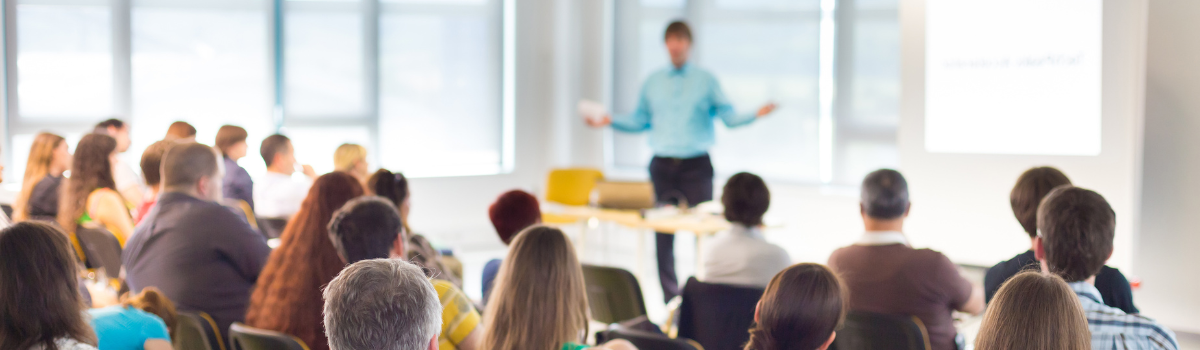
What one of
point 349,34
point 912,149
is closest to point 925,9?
point 912,149

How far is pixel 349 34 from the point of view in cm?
753

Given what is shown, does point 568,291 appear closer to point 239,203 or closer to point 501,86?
point 239,203

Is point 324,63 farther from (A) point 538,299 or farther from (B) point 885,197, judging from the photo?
(A) point 538,299

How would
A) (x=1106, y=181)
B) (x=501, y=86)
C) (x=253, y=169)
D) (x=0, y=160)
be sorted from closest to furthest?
1. (x=1106, y=181)
2. (x=0, y=160)
3. (x=253, y=169)
4. (x=501, y=86)

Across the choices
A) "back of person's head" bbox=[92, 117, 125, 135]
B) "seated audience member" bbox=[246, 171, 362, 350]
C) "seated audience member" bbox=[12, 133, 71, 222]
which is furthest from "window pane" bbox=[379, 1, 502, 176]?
"seated audience member" bbox=[246, 171, 362, 350]

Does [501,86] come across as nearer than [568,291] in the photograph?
No

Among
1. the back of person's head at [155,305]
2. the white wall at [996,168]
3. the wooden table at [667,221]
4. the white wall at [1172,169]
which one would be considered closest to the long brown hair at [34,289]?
the back of person's head at [155,305]

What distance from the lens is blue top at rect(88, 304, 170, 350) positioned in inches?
Answer: 81.0

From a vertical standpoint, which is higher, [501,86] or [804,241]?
[501,86]

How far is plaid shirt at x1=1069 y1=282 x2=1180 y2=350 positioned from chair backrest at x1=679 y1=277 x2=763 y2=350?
0.94 metres

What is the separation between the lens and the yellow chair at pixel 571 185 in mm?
6867

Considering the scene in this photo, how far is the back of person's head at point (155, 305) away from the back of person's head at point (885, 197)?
2.00 meters

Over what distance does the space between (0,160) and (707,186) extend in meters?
4.62

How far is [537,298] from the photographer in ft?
6.79
